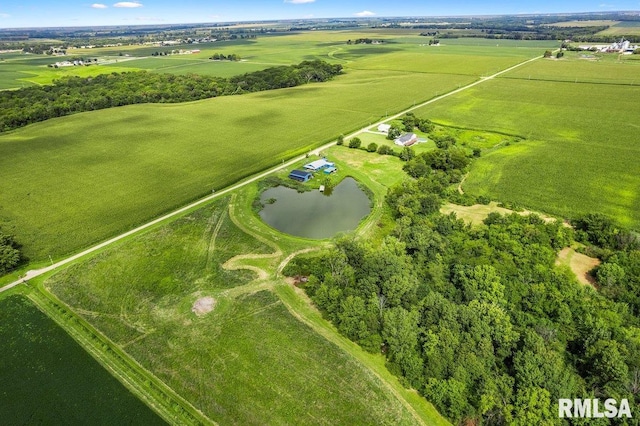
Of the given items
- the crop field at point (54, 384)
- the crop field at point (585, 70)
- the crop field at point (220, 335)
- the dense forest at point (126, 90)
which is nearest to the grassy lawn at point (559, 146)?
the crop field at point (585, 70)

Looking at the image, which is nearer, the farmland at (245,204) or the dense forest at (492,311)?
the dense forest at (492,311)

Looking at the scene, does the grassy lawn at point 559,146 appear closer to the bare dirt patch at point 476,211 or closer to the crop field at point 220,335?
the bare dirt patch at point 476,211

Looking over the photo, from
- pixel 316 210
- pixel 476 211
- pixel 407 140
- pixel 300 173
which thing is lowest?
pixel 476 211

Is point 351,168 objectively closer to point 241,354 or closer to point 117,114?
point 241,354

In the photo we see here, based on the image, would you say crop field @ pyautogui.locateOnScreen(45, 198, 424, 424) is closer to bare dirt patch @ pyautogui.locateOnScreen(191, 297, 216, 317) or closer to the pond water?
bare dirt patch @ pyautogui.locateOnScreen(191, 297, 216, 317)

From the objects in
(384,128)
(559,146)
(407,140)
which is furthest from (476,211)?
(384,128)

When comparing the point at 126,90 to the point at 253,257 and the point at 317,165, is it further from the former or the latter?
the point at 253,257
